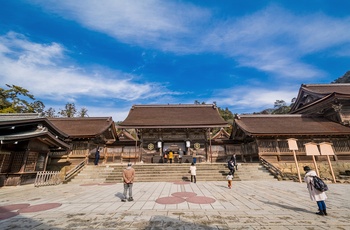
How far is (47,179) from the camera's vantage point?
1090 centimetres

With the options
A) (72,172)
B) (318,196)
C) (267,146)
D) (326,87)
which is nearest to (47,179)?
(72,172)

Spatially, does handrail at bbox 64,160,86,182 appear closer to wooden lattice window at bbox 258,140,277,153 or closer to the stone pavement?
the stone pavement

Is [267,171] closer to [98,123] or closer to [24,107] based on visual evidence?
[98,123]

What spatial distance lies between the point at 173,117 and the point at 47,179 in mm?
13709

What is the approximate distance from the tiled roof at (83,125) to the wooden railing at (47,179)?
4698 mm

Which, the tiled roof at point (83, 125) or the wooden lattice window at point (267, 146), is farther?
the tiled roof at point (83, 125)

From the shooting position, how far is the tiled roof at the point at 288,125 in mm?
15492

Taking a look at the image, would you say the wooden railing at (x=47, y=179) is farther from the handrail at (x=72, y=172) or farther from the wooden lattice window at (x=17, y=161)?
the wooden lattice window at (x=17, y=161)

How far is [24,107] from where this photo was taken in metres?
28.4

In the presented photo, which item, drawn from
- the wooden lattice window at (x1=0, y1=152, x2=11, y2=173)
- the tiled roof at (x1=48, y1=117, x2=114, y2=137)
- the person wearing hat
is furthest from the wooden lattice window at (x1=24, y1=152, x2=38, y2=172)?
the person wearing hat

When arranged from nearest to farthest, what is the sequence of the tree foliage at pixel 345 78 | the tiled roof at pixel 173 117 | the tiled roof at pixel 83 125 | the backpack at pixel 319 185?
the backpack at pixel 319 185 → the tiled roof at pixel 83 125 → the tiled roof at pixel 173 117 → the tree foliage at pixel 345 78

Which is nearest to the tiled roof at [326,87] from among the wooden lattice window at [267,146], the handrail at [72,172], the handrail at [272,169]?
the wooden lattice window at [267,146]

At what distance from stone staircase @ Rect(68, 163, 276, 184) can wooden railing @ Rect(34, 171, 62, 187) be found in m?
0.94

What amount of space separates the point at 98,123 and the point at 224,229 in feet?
62.0
